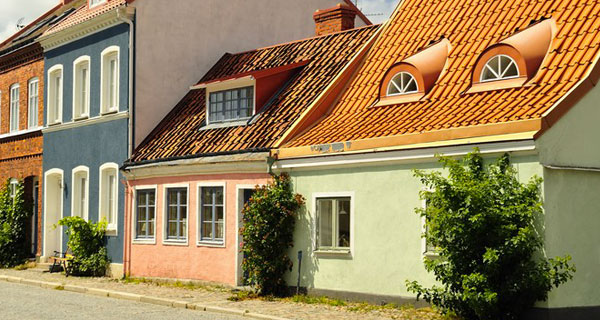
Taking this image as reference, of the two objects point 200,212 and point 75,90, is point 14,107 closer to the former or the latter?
point 75,90

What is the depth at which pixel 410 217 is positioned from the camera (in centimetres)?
1583

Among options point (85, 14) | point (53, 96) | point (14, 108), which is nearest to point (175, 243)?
point (85, 14)

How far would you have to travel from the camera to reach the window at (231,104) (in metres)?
21.8

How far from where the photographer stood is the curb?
15920 millimetres

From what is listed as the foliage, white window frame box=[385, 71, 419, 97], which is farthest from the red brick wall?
white window frame box=[385, 71, 419, 97]

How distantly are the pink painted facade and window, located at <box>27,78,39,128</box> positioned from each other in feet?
24.5

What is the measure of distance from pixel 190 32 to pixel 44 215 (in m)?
7.72

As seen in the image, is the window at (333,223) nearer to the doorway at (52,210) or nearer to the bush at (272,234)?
the bush at (272,234)

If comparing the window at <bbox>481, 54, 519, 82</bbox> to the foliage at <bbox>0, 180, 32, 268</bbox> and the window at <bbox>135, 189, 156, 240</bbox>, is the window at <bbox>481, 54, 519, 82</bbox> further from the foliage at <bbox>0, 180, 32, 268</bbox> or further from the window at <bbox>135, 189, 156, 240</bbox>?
the foliage at <bbox>0, 180, 32, 268</bbox>

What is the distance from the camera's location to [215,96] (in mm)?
22688

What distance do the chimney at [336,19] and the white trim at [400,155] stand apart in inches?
256

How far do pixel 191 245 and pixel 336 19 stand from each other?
23.3 ft

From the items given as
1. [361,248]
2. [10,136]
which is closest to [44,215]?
[10,136]

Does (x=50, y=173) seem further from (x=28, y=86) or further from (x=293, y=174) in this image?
(x=293, y=174)
